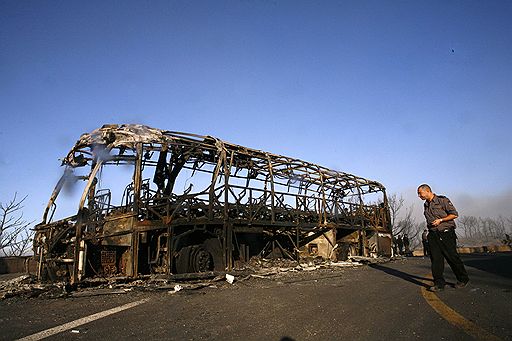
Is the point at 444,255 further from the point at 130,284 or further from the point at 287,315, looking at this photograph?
the point at 130,284

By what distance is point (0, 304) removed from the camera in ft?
23.4

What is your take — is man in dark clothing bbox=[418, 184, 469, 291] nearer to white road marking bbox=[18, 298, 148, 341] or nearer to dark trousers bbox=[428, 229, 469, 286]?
dark trousers bbox=[428, 229, 469, 286]

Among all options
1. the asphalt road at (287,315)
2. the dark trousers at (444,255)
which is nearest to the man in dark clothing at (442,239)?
the dark trousers at (444,255)

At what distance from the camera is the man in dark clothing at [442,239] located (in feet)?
19.6

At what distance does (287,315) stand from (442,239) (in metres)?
3.11

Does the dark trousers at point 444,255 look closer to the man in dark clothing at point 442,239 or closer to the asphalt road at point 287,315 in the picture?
the man in dark clothing at point 442,239

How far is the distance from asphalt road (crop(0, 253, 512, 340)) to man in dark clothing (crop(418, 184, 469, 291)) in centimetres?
24

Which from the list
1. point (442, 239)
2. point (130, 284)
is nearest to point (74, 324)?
point (130, 284)

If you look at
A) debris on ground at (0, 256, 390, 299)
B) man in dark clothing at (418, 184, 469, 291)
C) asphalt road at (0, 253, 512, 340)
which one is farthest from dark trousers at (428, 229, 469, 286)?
debris on ground at (0, 256, 390, 299)

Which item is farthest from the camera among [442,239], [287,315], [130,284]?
[130,284]

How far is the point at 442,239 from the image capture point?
6035mm

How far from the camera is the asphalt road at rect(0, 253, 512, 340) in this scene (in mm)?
3730

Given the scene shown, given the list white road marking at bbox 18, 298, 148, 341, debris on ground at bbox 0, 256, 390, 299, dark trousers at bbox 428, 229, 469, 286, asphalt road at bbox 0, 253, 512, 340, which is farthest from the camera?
debris on ground at bbox 0, 256, 390, 299

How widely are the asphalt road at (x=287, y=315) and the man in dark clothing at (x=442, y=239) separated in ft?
0.79
